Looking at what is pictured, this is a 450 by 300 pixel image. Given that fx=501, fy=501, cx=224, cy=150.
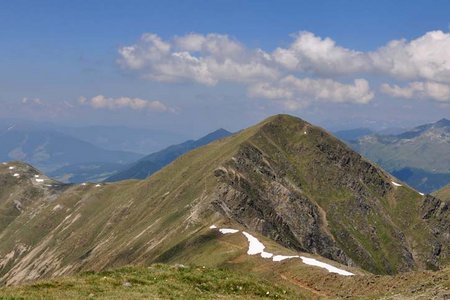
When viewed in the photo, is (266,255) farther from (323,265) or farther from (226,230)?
(226,230)

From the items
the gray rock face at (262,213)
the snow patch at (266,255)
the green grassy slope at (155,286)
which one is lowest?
the gray rock face at (262,213)

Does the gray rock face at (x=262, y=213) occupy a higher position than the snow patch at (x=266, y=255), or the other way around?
the snow patch at (x=266, y=255)

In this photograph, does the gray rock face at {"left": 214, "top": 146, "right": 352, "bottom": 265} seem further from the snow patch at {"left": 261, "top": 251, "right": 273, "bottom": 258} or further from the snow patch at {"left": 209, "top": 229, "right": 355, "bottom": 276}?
the snow patch at {"left": 261, "top": 251, "right": 273, "bottom": 258}

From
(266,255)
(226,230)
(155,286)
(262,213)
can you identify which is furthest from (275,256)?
(262,213)

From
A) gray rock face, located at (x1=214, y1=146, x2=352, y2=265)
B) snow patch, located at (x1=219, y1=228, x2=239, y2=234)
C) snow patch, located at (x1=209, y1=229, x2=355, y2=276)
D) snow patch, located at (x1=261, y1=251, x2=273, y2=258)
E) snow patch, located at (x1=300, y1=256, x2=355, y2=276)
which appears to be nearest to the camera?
snow patch, located at (x1=300, y1=256, x2=355, y2=276)

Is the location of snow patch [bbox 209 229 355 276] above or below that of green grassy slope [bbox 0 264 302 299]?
below

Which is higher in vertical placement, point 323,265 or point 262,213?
point 323,265

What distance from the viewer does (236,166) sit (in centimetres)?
Result: 19725

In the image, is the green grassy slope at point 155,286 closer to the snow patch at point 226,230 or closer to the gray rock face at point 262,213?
the snow patch at point 226,230

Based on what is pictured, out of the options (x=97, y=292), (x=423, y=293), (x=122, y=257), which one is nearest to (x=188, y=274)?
(x=97, y=292)

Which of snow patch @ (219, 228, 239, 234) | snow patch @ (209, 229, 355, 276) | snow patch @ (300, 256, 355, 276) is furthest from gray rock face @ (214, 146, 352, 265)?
snow patch @ (300, 256, 355, 276)

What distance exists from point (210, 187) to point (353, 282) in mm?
122929

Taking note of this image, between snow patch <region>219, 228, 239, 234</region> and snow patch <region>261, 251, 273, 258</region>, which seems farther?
snow patch <region>219, 228, 239, 234</region>

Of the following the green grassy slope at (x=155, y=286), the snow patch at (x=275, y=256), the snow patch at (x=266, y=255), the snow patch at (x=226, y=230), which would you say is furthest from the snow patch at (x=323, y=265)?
the snow patch at (x=226, y=230)
